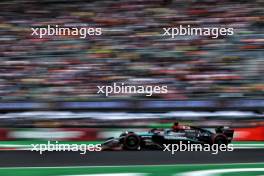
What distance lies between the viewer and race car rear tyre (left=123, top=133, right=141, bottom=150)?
7027mm

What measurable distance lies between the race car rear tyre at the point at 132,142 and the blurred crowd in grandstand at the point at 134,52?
4.03 feet

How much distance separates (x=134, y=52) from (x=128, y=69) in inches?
19.7

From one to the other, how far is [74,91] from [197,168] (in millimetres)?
3341

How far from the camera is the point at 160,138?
23.6 ft

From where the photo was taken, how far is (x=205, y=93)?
8.35m

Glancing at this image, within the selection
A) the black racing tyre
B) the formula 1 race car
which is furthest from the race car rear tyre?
the black racing tyre

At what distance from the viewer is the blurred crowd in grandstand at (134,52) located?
28.0 ft

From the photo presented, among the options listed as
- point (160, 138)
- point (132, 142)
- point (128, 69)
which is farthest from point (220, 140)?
point (128, 69)

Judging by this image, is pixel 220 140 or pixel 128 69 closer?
pixel 220 140

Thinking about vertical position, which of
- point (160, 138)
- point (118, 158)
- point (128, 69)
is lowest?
point (118, 158)

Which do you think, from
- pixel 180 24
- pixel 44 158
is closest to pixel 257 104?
pixel 180 24

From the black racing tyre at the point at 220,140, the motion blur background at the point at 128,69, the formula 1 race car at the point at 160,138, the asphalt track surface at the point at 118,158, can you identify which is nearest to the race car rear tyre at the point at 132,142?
the formula 1 race car at the point at 160,138

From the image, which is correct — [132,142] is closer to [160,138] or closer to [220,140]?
[160,138]

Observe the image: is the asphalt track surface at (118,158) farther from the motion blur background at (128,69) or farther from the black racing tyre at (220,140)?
the motion blur background at (128,69)
